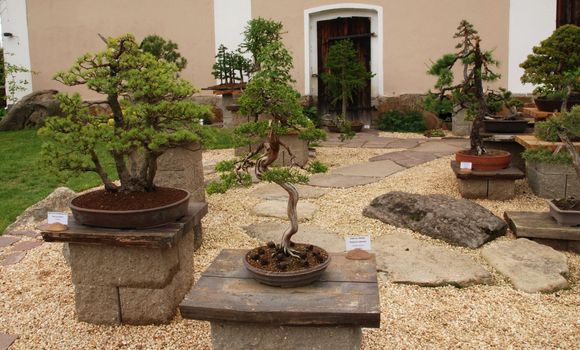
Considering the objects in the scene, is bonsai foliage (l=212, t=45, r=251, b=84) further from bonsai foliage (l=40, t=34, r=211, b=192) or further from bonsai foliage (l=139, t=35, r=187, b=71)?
bonsai foliage (l=40, t=34, r=211, b=192)

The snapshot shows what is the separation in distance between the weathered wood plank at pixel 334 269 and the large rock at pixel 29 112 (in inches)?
353

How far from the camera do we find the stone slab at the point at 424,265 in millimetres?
3246

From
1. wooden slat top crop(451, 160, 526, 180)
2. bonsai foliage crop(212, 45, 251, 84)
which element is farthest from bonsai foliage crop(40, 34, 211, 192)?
bonsai foliage crop(212, 45, 251, 84)

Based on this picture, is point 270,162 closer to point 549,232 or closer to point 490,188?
point 549,232

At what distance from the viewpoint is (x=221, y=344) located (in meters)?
2.25

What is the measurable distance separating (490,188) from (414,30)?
15.7 feet

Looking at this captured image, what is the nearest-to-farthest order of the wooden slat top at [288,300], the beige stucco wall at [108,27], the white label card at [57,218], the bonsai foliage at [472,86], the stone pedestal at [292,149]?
the wooden slat top at [288,300] → the white label card at [57,218] → the bonsai foliage at [472,86] → the stone pedestal at [292,149] → the beige stucco wall at [108,27]

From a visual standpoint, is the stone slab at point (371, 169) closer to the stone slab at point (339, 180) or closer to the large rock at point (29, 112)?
the stone slab at point (339, 180)

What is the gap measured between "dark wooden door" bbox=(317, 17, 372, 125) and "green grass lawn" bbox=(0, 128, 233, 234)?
2311 millimetres

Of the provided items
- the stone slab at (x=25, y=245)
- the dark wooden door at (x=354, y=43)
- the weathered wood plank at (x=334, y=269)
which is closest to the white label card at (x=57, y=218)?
the weathered wood plank at (x=334, y=269)

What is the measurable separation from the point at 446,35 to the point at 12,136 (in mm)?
7122

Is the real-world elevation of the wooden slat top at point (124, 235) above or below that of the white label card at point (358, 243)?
above

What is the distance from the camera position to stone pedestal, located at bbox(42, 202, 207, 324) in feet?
8.93

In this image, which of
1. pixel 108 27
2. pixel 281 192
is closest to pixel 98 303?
pixel 281 192
